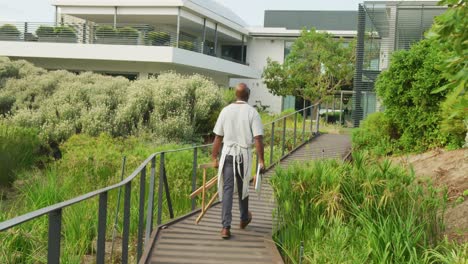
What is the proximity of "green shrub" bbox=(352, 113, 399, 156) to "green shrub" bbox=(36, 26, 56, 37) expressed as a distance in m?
18.3

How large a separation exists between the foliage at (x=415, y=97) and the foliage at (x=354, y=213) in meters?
5.00

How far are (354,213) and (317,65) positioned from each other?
25006 millimetres

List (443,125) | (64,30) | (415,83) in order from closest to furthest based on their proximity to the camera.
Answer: (443,125) < (415,83) < (64,30)

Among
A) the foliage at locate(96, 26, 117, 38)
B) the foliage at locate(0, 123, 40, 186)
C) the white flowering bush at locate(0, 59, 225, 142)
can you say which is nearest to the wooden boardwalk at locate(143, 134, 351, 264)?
the foliage at locate(0, 123, 40, 186)

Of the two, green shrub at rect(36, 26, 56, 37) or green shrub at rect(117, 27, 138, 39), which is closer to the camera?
green shrub at rect(117, 27, 138, 39)

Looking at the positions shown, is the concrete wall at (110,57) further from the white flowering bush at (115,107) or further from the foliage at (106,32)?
the white flowering bush at (115,107)

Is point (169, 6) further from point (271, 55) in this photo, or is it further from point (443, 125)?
point (443, 125)

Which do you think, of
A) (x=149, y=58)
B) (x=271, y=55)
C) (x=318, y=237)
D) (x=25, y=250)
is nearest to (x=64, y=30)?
(x=149, y=58)

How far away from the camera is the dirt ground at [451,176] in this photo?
5768 mm

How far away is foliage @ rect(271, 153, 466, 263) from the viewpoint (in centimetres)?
467

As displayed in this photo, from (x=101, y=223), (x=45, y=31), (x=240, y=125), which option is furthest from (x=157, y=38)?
(x=101, y=223)

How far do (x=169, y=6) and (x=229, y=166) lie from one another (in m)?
21.8

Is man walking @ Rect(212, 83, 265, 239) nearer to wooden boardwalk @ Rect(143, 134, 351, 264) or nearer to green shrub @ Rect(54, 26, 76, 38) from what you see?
wooden boardwalk @ Rect(143, 134, 351, 264)

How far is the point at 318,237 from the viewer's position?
5234 millimetres
